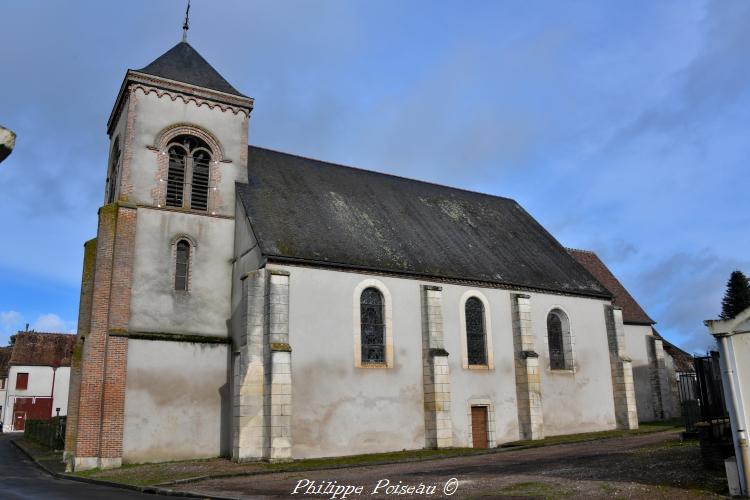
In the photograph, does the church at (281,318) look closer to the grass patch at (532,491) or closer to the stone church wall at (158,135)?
the stone church wall at (158,135)

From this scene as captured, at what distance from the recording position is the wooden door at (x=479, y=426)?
21.5 meters

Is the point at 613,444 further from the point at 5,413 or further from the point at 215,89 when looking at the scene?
the point at 5,413

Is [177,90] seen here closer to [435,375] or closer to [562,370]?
[435,375]

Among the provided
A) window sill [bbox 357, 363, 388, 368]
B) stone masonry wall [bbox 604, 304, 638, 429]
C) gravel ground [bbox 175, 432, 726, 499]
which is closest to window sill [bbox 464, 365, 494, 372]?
window sill [bbox 357, 363, 388, 368]

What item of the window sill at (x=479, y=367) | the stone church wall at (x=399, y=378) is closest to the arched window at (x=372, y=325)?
the stone church wall at (x=399, y=378)

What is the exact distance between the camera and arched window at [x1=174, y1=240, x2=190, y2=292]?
2028 centimetres

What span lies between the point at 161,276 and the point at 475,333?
37.3 feet

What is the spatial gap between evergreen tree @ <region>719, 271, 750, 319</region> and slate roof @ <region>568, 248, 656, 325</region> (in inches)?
587

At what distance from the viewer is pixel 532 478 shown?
1205cm

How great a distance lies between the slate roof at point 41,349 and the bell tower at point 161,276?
38.0 metres

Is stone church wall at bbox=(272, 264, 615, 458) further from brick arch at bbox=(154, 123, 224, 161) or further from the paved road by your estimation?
brick arch at bbox=(154, 123, 224, 161)

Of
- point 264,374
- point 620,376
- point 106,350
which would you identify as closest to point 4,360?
point 106,350

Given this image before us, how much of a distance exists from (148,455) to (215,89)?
12829 millimetres

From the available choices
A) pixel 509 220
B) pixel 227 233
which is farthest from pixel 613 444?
pixel 227 233
